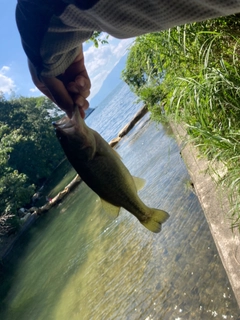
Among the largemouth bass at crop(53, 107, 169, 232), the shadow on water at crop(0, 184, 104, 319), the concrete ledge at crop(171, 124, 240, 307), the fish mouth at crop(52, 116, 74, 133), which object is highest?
the fish mouth at crop(52, 116, 74, 133)

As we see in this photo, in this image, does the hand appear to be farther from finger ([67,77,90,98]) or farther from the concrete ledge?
the concrete ledge

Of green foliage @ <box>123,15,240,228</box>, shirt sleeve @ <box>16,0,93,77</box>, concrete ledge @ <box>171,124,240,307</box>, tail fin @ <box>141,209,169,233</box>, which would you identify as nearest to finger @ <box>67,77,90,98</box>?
shirt sleeve @ <box>16,0,93,77</box>

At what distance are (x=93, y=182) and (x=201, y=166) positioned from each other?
2325mm

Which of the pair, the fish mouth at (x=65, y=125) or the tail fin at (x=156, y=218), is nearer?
the fish mouth at (x=65, y=125)

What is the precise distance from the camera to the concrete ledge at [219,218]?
113 inches

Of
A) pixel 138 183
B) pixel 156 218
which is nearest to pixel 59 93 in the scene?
pixel 138 183

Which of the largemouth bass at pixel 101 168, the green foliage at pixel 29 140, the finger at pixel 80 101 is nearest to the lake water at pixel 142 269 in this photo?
the largemouth bass at pixel 101 168

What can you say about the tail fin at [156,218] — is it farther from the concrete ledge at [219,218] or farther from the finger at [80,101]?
the finger at [80,101]

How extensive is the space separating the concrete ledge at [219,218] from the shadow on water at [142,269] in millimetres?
1045

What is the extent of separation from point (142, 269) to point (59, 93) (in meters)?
5.01

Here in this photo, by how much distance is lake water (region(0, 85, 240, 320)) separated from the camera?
450 cm

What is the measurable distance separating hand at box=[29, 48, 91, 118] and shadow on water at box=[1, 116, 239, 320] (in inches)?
124

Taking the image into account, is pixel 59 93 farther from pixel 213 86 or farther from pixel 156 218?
pixel 213 86

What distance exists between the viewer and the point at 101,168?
2.54m
